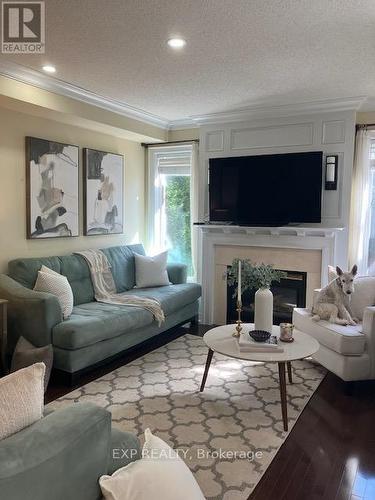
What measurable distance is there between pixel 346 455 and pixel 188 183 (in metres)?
3.69

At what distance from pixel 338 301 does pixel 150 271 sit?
7.27 feet

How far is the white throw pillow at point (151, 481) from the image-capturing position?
1159 mm

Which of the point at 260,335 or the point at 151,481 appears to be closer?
the point at 151,481

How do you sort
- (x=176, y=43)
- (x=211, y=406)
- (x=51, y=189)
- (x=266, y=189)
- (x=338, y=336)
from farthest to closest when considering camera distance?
(x=266, y=189) → (x=51, y=189) → (x=338, y=336) → (x=211, y=406) → (x=176, y=43)

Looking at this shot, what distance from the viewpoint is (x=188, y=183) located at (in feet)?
17.0

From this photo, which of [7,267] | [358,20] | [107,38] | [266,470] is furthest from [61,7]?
[266,470]

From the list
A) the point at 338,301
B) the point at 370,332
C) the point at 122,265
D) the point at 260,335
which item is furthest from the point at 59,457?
the point at 122,265

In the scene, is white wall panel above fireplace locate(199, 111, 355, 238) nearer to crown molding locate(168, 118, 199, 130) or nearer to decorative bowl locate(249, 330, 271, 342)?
crown molding locate(168, 118, 199, 130)

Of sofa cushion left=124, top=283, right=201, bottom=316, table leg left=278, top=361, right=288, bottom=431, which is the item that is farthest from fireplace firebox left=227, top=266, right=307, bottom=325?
table leg left=278, top=361, right=288, bottom=431

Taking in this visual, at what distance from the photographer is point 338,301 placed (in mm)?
3387

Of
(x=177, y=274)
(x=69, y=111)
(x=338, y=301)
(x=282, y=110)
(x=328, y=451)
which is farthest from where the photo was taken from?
(x=177, y=274)

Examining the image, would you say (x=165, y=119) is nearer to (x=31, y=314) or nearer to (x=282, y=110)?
(x=282, y=110)

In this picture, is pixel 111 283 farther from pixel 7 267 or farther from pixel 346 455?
pixel 346 455

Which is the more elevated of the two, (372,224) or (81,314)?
(372,224)
